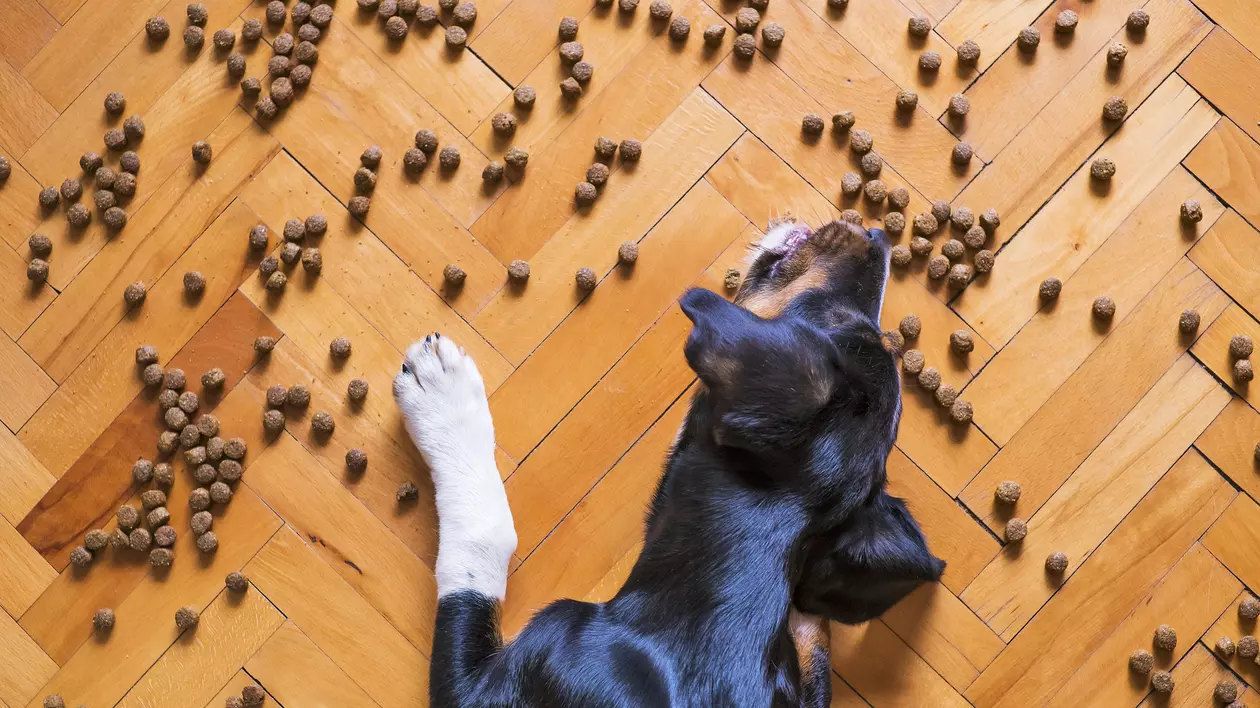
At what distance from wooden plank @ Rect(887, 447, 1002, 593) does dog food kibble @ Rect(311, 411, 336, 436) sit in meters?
1.56

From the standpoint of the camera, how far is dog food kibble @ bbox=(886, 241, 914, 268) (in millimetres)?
2793

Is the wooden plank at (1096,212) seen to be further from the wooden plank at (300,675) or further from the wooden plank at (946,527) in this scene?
the wooden plank at (300,675)

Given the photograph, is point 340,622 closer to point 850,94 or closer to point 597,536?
point 597,536

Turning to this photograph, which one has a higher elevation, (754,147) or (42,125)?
(754,147)

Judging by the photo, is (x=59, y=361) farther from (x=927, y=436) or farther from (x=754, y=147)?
(x=927, y=436)

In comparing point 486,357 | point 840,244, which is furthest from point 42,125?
point 840,244

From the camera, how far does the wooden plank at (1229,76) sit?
2918 mm

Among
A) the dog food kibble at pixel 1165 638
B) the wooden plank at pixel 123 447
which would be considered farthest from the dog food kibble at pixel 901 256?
the wooden plank at pixel 123 447

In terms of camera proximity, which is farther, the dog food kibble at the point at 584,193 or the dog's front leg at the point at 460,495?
the dog food kibble at the point at 584,193

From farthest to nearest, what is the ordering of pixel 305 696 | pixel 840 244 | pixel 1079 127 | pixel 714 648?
1. pixel 1079 127
2. pixel 305 696
3. pixel 840 244
4. pixel 714 648

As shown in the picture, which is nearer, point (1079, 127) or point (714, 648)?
point (714, 648)

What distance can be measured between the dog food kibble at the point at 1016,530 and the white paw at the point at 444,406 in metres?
1.44

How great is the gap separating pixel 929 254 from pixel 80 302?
2421 mm

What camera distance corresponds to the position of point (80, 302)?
284 centimetres
